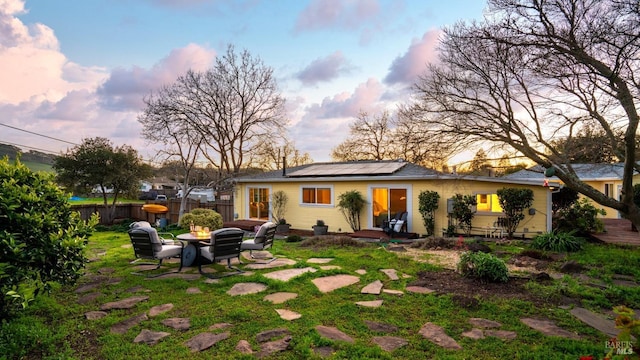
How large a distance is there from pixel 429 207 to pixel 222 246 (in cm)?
755

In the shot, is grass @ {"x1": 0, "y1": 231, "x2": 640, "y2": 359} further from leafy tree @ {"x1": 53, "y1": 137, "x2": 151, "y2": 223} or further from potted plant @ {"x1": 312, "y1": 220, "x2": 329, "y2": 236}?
leafy tree @ {"x1": 53, "y1": 137, "x2": 151, "y2": 223}

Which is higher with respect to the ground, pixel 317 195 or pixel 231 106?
pixel 231 106

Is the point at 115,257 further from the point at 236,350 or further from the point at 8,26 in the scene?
the point at 8,26

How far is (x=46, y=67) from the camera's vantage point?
456 inches

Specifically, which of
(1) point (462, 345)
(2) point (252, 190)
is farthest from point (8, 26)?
(1) point (462, 345)

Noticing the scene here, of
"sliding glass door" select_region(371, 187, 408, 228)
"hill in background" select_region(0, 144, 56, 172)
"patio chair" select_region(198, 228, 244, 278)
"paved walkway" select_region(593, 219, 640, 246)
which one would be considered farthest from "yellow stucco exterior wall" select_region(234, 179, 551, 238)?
"hill in background" select_region(0, 144, 56, 172)

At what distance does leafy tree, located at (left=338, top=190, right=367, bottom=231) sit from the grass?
6.73 meters

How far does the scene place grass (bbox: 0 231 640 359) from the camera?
10.7 feet

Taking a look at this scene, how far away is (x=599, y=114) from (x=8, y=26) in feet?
48.3

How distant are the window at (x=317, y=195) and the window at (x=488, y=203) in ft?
18.4

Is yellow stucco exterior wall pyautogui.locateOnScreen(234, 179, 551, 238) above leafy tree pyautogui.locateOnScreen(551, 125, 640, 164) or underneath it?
underneath

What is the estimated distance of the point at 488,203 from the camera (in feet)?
42.0

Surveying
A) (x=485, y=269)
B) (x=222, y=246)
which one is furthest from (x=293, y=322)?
(x=485, y=269)

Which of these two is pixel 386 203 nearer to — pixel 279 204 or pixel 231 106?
pixel 279 204
